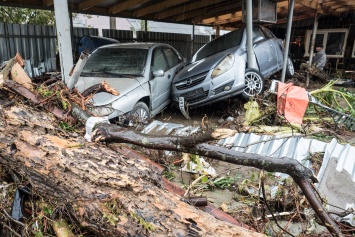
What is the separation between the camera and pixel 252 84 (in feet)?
21.0

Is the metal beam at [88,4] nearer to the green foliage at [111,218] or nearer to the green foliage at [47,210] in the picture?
the green foliage at [47,210]

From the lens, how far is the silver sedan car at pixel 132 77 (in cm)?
467

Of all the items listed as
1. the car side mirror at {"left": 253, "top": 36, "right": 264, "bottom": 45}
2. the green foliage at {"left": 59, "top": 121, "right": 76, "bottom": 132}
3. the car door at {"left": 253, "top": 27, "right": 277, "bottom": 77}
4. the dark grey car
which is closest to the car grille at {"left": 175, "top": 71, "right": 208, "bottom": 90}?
the dark grey car

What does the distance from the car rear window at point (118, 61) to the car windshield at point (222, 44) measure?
214 centimetres

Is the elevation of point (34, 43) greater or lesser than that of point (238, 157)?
greater

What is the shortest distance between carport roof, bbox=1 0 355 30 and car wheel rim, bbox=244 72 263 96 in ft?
13.6

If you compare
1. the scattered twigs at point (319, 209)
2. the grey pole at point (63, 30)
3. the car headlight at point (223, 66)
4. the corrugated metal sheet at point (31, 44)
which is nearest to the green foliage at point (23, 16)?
the corrugated metal sheet at point (31, 44)

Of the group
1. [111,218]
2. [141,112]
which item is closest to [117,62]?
[141,112]

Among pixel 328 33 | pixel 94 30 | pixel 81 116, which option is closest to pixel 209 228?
pixel 81 116

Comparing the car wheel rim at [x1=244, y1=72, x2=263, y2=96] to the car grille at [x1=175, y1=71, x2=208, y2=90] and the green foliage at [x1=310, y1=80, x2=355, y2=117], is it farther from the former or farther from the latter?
the green foliage at [x1=310, y1=80, x2=355, y2=117]

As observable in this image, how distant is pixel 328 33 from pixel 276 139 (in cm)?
1292

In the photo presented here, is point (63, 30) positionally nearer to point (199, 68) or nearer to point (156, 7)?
point (199, 68)

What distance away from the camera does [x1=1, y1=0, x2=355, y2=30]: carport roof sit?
8402 millimetres

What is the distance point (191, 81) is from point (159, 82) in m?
0.73
